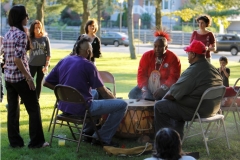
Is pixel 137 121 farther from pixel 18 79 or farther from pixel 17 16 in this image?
pixel 17 16

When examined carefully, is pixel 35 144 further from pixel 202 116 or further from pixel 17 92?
pixel 202 116

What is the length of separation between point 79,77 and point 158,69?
1725mm

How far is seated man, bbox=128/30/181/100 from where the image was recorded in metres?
7.50

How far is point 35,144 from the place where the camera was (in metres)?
6.55

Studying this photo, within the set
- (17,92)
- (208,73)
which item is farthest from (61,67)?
(208,73)

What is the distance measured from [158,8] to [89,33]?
19162mm

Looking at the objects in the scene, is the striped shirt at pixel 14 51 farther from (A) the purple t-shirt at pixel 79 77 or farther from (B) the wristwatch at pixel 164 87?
(B) the wristwatch at pixel 164 87

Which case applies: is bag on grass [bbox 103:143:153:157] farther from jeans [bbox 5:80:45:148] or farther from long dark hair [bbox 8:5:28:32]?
long dark hair [bbox 8:5:28:32]

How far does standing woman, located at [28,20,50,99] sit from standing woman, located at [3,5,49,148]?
3239 mm

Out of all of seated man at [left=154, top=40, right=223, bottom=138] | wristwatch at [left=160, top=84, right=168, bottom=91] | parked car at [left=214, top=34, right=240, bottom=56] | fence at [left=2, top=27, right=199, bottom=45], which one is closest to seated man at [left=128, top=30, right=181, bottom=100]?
wristwatch at [left=160, top=84, right=168, bottom=91]

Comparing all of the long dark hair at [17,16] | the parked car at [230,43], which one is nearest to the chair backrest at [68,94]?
the long dark hair at [17,16]

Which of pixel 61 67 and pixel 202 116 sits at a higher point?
pixel 61 67

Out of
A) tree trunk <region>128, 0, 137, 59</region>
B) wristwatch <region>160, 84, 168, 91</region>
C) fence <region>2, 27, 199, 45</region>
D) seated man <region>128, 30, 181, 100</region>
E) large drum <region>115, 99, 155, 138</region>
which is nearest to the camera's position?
large drum <region>115, 99, 155, 138</region>

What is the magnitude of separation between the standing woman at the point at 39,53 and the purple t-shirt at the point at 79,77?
10.6 feet
